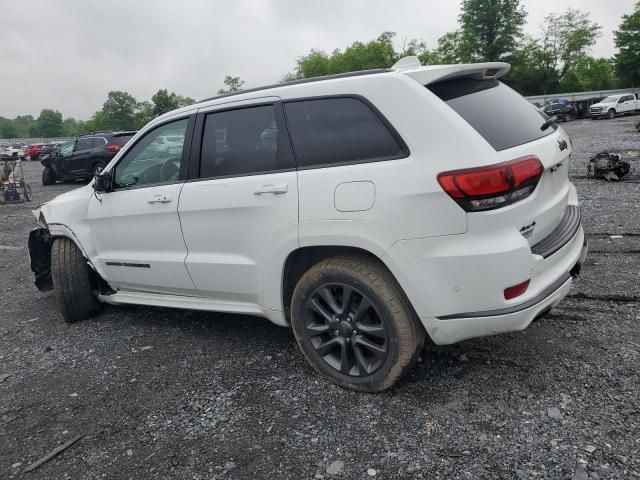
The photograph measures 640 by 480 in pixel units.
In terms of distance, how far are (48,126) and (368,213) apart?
146780 mm

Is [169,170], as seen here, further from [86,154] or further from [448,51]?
[448,51]

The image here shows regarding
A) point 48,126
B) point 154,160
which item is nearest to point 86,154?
point 154,160

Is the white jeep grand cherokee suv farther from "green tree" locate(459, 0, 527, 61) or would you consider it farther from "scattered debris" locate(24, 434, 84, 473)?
"green tree" locate(459, 0, 527, 61)

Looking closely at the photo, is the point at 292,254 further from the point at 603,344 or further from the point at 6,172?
the point at 6,172

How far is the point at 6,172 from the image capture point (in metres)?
14.9

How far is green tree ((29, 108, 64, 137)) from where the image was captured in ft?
415

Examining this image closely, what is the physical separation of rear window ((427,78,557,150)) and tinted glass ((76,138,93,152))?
16797mm

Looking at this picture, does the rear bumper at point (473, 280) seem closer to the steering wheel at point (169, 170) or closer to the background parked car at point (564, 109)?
the steering wheel at point (169, 170)

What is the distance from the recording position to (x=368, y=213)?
8.73 feet

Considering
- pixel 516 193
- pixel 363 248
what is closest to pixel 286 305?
pixel 363 248

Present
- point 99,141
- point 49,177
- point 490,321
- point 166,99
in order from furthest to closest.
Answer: point 166,99 < point 49,177 < point 99,141 < point 490,321

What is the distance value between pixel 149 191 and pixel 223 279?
953 millimetres

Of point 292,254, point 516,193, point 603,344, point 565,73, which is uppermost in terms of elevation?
point 565,73

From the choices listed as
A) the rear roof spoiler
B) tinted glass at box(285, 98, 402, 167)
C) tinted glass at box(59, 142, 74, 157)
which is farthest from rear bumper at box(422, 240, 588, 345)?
tinted glass at box(59, 142, 74, 157)
